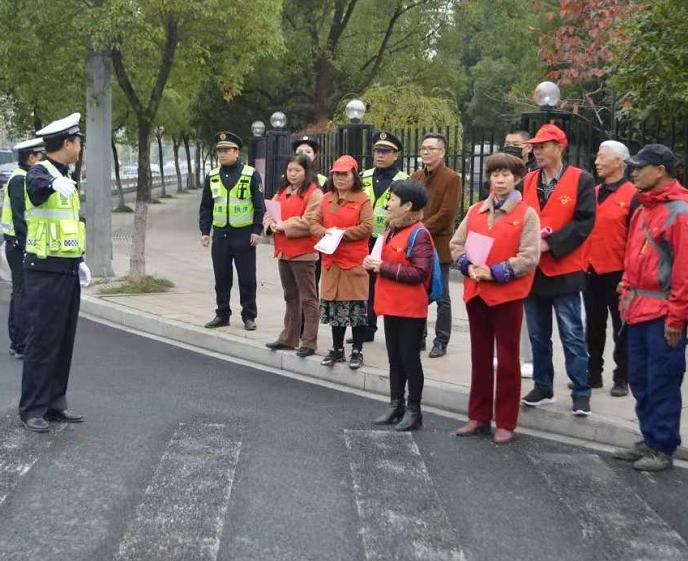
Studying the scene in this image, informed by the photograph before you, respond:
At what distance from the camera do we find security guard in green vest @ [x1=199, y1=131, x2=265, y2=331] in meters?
9.70

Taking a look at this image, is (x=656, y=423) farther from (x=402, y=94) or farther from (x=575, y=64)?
(x=402, y=94)

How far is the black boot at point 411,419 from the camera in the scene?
21.9 feet

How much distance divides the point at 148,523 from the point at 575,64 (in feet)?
43.6

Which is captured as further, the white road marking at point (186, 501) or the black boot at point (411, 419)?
the black boot at point (411, 419)

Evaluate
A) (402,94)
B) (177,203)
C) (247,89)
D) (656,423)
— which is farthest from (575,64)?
(177,203)

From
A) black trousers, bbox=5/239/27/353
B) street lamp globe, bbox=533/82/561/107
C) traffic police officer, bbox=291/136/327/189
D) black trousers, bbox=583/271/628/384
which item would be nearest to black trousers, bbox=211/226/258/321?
traffic police officer, bbox=291/136/327/189

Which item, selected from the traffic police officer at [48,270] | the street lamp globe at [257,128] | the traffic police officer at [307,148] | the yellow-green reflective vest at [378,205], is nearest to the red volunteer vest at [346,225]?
the yellow-green reflective vest at [378,205]

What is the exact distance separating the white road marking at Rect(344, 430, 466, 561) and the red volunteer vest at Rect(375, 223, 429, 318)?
32.0 inches

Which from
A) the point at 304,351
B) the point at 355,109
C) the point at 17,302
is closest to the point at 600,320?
the point at 304,351

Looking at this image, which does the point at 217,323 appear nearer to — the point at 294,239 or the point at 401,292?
the point at 294,239

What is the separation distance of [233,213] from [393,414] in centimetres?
361

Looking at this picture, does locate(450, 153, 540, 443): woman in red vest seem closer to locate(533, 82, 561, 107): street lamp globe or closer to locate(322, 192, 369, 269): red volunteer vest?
locate(322, 192, 369, 269): red volunteer vest

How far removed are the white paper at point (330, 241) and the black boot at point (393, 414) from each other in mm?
1462

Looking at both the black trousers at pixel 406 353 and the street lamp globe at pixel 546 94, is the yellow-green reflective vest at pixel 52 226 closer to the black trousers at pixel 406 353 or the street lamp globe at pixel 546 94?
the black trousers at pixel 406 353
